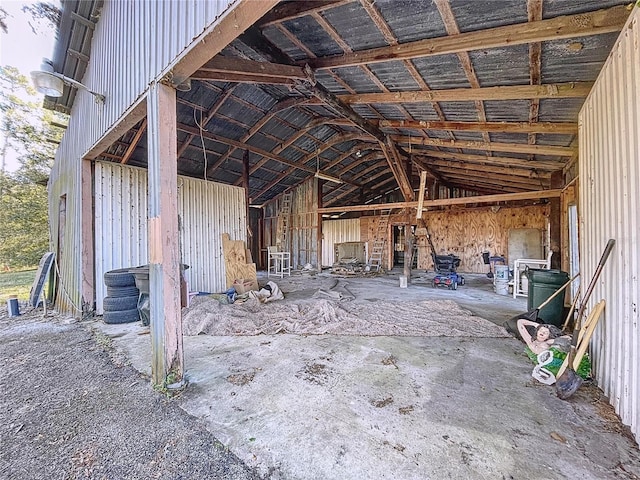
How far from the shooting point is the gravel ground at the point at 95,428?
166 centimetres

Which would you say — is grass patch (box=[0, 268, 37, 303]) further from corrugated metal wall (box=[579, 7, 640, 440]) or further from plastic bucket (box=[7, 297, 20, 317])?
corrugated metal wall (box=[579, 7, 640, 440])

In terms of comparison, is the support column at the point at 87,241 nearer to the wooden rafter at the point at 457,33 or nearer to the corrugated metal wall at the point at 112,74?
the corrugated metal wall at the point at 112,74

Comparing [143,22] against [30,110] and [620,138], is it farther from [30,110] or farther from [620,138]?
[30,110]

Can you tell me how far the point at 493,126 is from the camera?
17.0 ft

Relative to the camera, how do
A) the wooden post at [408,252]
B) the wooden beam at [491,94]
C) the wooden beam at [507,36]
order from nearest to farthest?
1. the wooden beam at [507,36]
2. the wooden beam at [491,94]
3. the wooden post at [408,252]

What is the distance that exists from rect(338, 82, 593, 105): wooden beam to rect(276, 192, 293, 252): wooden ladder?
29.0ft

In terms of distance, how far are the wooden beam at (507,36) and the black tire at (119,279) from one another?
529cm

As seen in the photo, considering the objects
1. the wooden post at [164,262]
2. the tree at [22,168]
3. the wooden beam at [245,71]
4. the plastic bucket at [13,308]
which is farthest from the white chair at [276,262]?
the tree at [22,168]

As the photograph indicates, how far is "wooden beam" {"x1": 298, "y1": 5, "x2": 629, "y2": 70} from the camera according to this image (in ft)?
8.21

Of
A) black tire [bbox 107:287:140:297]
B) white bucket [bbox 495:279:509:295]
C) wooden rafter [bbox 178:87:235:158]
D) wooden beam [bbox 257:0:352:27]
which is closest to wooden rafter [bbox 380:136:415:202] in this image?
white bucket [bbox 495:279:509:295]

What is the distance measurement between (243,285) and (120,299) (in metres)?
2.53

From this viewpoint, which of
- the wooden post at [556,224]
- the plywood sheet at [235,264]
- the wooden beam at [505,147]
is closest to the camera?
the wooden beam at [505,147]

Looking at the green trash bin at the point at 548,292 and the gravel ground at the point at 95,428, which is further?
the green trash bin at the point at 548,292

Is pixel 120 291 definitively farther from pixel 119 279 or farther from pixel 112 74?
pixel 112 74
